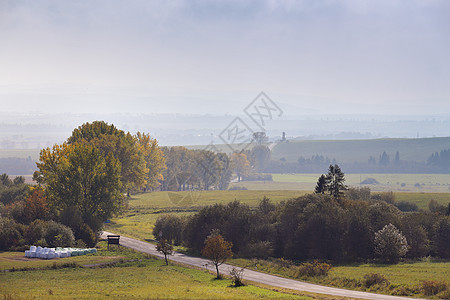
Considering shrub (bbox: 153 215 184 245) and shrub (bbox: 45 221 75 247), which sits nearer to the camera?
shrub (bbox: 45 221 75 247)

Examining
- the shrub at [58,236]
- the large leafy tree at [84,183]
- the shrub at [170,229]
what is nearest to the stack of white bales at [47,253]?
the shrub at [58,236]

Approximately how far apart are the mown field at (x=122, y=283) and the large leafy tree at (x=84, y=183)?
29.9 metres

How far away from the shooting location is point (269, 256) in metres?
80.0

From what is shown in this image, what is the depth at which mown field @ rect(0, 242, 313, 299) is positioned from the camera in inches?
1663

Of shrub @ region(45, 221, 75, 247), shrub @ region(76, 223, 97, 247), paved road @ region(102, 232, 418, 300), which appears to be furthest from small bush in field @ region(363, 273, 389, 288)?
shrub @ region(76, 223, 97, 247)

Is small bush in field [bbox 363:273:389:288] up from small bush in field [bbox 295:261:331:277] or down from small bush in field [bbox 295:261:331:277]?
up

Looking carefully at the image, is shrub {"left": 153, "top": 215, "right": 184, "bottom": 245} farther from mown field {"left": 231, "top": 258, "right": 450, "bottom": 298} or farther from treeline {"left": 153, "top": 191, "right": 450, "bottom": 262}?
mown field {"left": 231, "top": 258, "right": 450, "bottom": 298}

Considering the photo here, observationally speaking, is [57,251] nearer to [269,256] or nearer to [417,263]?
[269,256]

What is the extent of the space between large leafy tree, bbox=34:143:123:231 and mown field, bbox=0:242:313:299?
29.9 m

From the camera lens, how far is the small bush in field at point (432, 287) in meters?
49.4

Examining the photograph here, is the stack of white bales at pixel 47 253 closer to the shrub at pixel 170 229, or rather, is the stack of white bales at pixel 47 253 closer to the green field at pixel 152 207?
the green field at pixel 152 207

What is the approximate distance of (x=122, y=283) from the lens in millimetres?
50094

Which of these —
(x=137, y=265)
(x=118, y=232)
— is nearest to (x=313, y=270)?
(x=137, y=265)

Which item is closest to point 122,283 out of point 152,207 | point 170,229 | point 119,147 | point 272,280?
point 272,280
